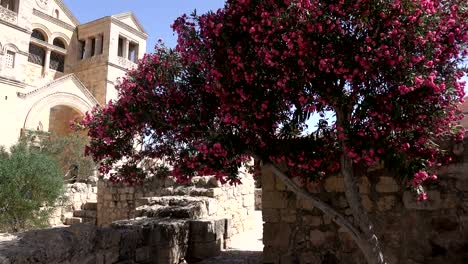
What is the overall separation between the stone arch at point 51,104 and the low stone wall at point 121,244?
21219 millimetres

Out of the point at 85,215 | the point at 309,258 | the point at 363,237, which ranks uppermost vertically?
the point at 363,237

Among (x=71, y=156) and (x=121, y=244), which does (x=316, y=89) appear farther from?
(x=71, y=156)

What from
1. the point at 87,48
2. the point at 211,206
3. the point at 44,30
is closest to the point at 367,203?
the point at 211,206

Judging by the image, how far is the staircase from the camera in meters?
14.6

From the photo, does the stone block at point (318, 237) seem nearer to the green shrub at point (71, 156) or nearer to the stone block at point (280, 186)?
the stone block at point (280, 186)

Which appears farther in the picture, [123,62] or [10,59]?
[123,62]

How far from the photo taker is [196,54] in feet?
14.9

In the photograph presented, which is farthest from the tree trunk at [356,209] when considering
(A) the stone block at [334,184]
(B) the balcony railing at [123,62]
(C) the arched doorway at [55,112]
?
(B) the balcony railing at [123,62]

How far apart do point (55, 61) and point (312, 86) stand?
121ft

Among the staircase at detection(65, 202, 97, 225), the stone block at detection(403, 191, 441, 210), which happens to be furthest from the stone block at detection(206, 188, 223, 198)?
the staircase at detection(65, 202, 97, 225)

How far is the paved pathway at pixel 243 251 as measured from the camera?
21.3ft

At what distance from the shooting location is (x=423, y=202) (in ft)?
16.8

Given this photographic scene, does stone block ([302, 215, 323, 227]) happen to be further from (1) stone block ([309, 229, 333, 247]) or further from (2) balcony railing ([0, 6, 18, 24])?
(2) balcony railing ([0, 6, 18, 24])

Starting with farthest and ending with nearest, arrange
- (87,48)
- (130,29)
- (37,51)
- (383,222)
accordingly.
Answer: (87,48), (130,29), (37,51), (383,222)
